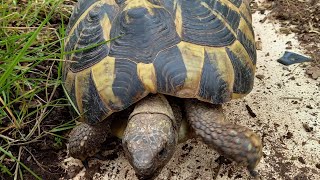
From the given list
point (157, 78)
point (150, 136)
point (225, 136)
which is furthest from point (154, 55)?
point (225, 136)

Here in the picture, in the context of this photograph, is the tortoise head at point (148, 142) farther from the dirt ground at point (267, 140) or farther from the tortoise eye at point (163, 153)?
the dirt ground at point (267, 140)

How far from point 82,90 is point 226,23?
31.8 inches

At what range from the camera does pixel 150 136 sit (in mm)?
2135

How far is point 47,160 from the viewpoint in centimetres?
259

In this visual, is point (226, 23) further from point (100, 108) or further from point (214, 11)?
point (100, 108)

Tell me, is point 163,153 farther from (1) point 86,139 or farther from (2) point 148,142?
(1) point 86,139

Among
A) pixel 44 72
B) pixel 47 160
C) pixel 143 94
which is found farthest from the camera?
pixel 44 72

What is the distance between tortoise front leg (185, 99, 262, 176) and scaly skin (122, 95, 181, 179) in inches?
4.8

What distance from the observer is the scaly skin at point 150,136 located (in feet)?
6.87

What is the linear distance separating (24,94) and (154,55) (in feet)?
2.70

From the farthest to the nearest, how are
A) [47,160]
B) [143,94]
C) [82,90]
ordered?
[47,160] → [82,90] → [143,94]

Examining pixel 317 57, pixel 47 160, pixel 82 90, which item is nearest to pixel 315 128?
pixel 317 57

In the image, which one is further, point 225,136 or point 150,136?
point 225,136

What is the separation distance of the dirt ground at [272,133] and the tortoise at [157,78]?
5.8 inches
